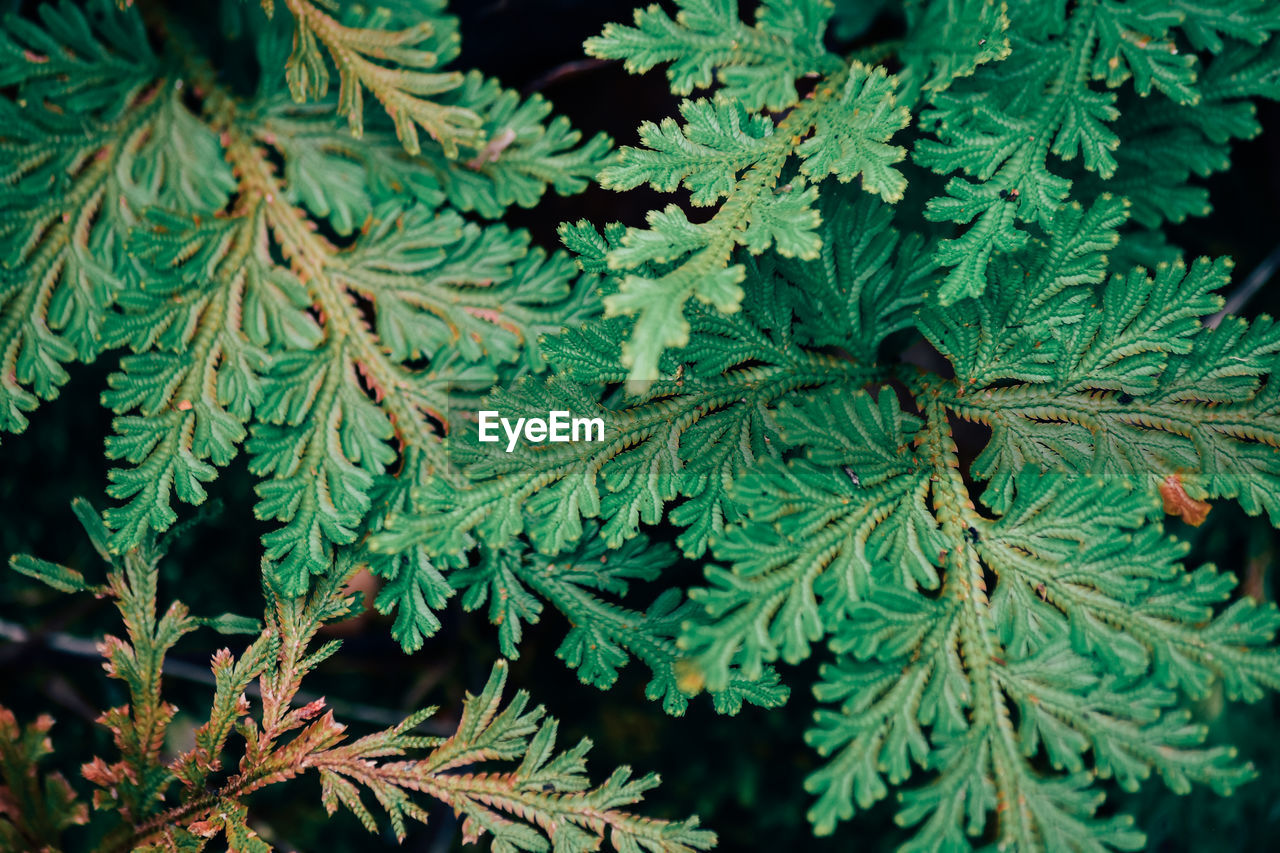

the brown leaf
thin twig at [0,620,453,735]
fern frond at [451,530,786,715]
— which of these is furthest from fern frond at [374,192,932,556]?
thin twig at [0,620,453,735]

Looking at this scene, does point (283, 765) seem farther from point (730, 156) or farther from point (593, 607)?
point (730, 156)

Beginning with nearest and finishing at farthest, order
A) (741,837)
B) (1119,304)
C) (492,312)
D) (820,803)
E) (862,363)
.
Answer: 1. (820,803)
2. (1119,304)
3. (862,363)
4. (492,312)
5. (741,837)

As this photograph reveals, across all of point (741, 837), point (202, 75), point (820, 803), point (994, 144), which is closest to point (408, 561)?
point (820, 803)

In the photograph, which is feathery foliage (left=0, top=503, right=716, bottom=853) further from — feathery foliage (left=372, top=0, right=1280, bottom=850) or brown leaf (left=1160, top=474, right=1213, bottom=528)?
brown leaf (left=1160, top=474, right=1213, bottom=528)

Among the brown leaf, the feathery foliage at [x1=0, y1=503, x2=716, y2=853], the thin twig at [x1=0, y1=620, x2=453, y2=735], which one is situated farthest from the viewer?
the thin twig at [x1=0, y1=620, x2=453, y2=735]

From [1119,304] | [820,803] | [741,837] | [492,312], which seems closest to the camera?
[820,803]

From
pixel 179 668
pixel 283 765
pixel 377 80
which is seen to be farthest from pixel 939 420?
pixel 179 668

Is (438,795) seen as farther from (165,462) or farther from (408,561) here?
(165,462)
